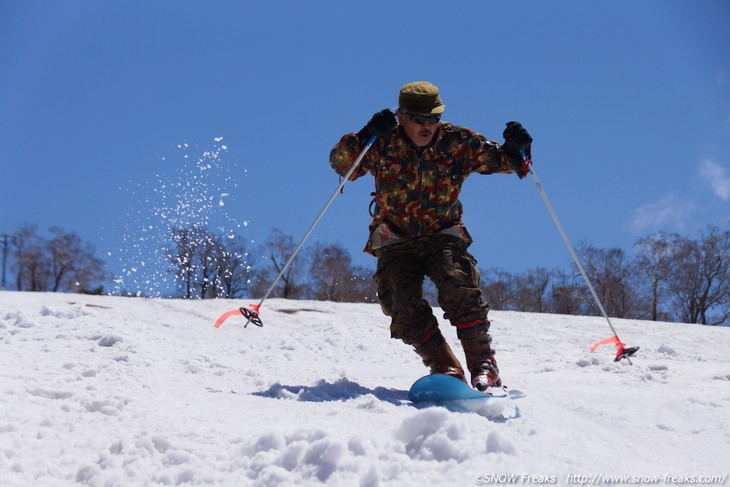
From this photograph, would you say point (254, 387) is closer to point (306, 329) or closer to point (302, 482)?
point (302, 482)

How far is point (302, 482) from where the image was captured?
1.55 m

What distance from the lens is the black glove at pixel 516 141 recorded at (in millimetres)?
3635

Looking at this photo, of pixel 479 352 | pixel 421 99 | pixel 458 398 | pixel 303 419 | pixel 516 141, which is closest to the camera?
pixel 303 419

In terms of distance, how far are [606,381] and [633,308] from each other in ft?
99.4

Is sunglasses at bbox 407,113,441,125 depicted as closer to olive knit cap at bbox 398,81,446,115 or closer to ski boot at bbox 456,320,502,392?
olive knit cap at bbox 398,81,446,115

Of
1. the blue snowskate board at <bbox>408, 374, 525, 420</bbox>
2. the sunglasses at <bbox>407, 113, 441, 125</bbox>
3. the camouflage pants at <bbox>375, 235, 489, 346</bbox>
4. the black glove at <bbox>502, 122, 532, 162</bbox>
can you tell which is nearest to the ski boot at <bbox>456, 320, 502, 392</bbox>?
the camouflage pants at <bbox>375, 235, 489, 346</bbox>

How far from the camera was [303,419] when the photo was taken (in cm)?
228

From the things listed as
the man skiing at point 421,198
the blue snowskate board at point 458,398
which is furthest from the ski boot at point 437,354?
the blue snowskate board at point 458,398

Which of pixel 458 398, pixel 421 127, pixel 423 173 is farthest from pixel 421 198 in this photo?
pixel 458 398

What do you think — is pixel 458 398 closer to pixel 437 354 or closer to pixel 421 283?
pixel 437 354

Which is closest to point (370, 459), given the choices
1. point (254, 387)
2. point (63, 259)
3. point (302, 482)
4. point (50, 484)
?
point (302, 482)

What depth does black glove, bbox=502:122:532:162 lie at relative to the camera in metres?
3.63

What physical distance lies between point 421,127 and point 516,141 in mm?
571

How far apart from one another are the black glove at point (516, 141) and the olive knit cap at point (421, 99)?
43cm
